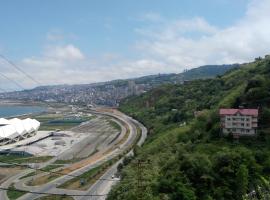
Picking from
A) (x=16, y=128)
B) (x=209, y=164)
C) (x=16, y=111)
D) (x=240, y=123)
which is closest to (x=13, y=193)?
(x=209, y=164)

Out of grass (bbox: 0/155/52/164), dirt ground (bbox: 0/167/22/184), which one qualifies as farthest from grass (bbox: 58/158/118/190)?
grass (bbox: 0/155/52/164)

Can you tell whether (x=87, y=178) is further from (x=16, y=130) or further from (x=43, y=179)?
(x=16, y=130)

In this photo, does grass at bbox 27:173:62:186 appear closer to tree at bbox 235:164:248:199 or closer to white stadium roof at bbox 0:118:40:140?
tree at bbox 235:164:248:199

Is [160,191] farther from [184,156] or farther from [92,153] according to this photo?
[92,153]

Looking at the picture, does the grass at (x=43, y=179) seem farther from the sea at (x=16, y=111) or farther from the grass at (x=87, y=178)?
the sea at (x=16, y=111)

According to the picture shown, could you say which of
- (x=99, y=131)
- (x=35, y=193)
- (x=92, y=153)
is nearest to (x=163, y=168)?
(x=35, y=193)

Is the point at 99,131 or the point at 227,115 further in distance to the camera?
the point at 99,131
